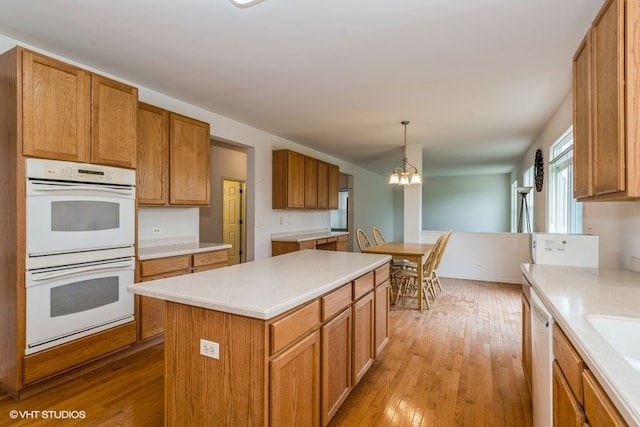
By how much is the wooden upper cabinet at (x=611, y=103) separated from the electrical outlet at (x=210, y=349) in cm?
181

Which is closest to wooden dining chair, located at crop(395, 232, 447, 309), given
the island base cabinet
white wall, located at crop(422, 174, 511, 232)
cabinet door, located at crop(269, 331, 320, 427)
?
cabinet door, located at crop(269, 331, 320, 427)

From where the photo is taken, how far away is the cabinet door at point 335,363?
67.9 inches

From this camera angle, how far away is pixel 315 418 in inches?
65.2

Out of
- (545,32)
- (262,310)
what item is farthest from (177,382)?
(545,32)

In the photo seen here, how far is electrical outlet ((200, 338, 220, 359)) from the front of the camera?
142 cm

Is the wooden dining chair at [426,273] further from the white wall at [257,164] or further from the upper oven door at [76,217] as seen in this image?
the upper oven door at [76,217]

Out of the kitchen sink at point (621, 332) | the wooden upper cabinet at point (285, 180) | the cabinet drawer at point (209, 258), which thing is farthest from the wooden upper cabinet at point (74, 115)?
the kitchen sink at point (621, 332)

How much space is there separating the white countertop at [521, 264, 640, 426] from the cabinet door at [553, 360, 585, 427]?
0.17 m

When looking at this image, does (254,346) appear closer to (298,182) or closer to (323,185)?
(298,182)

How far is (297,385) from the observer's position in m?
1.51

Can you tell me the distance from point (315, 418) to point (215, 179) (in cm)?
511

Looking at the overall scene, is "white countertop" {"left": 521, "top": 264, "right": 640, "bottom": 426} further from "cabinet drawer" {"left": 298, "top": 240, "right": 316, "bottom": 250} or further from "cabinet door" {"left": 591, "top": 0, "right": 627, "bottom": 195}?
"cabinet drawer" {"left": 298, "top": 240, "right": 316, "bottom": 250}

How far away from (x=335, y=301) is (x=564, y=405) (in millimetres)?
1050

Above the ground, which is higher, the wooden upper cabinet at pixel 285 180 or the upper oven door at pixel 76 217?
the wooden upper cabinet at pixel 285 180
